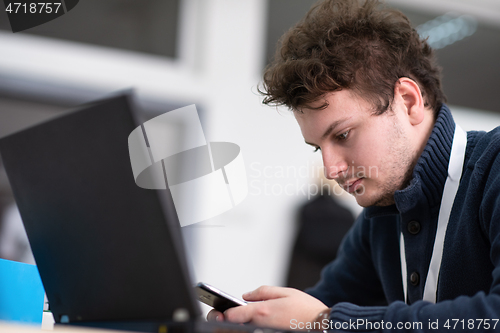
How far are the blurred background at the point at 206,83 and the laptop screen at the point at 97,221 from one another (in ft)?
7.32

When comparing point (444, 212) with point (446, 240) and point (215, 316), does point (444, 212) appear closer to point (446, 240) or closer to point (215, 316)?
point (446, 240)

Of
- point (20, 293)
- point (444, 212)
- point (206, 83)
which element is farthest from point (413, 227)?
point (206, 83)

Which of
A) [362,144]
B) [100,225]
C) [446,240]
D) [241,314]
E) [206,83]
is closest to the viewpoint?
[100,225]

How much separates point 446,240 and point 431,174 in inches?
6.0

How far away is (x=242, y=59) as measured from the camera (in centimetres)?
321

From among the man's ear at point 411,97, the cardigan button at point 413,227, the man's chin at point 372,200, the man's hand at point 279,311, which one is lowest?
the man's hand at point 279,311

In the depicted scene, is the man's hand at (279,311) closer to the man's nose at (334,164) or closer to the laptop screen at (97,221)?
the laptop screen at (97,221)

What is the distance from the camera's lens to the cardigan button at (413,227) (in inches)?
38.7

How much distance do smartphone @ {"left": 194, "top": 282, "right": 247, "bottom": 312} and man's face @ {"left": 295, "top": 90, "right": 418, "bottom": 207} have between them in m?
0.44

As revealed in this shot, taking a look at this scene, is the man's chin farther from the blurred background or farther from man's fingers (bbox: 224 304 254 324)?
the blurred background

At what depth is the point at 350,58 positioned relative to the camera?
108 centimetres

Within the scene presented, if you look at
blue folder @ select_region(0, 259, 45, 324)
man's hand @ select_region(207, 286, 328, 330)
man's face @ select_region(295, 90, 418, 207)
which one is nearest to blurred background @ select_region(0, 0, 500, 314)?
man's face @ select_region(295, 90, 418, 207)

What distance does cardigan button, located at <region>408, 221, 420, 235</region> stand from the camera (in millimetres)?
983

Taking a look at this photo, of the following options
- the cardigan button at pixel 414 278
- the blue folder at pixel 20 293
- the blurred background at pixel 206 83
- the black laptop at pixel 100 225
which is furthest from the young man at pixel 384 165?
the blurred background at pixel 206 83
